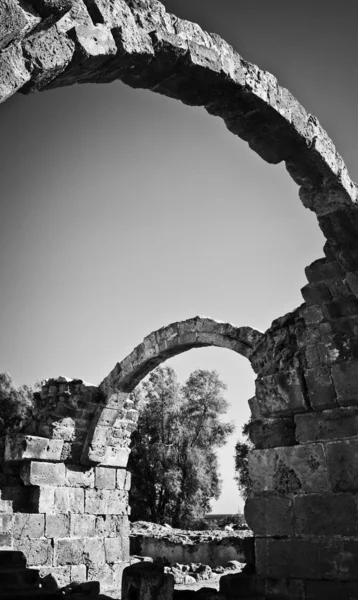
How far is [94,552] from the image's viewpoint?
10289 millimetres

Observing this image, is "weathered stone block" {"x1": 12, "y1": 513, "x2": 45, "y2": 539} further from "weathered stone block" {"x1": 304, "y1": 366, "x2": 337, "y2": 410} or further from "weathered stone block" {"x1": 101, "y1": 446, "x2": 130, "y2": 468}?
"weathered stone block" {"x1": 304, "y1": 366, "x2": 337, "y2": 410}

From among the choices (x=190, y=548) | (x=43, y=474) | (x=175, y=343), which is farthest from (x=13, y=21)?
(x=190, y=548)

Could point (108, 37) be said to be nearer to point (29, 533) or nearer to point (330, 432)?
point (330, 432)

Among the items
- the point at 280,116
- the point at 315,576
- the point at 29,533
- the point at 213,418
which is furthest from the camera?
the point at 213,418

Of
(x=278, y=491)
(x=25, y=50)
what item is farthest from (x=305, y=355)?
(x=25, y=50)

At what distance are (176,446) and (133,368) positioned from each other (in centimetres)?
2018

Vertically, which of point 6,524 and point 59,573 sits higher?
point 6,524

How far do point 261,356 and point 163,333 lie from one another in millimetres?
3534

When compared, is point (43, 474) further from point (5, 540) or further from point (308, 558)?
point (308, 558)

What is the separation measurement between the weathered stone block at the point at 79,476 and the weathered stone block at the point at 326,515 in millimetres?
5535

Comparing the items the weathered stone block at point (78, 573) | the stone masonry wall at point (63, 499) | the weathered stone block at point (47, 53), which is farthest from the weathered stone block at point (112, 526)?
the weathered stone block at point (47, 53)

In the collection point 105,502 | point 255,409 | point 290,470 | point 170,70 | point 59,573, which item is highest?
point 170,70

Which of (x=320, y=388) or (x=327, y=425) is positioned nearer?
(x=327, y=425)

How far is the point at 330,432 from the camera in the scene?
6.12m
